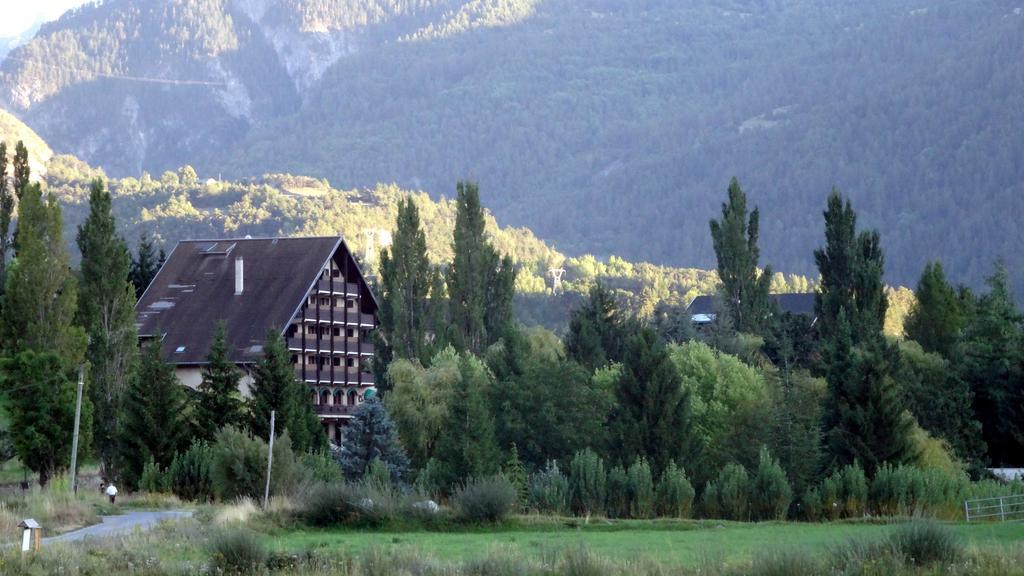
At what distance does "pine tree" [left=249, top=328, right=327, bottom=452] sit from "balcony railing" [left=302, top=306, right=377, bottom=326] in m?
33.9

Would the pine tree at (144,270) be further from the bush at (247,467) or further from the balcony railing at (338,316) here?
the bush at (247,467)

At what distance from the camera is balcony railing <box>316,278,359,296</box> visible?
310ft

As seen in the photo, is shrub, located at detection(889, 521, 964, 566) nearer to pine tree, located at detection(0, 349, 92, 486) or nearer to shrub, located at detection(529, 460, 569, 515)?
shrub, located at detection(529, 460, 569, 515)

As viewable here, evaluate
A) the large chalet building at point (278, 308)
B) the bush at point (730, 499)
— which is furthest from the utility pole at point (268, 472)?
the large chalet building at point (278, 308)

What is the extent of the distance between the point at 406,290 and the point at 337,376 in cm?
1310

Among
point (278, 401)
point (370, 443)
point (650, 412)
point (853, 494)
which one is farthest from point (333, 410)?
point (853, 494)

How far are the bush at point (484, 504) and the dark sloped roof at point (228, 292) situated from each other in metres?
44.2

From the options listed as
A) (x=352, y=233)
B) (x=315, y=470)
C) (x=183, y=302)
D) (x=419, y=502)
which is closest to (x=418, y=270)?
(x=183, y=302)

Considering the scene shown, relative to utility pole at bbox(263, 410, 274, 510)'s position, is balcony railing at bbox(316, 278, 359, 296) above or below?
above

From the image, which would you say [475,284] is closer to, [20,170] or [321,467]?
[20,170]

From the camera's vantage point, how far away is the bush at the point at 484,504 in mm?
41906

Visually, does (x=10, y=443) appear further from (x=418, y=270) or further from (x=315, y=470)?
(x=418, y=270)

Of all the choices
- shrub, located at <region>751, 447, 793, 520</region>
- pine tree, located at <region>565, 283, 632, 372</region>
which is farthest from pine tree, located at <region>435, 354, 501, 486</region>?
pine tree, located at <region>565, 283, 632, 372</region>

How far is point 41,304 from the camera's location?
62.8 meters
